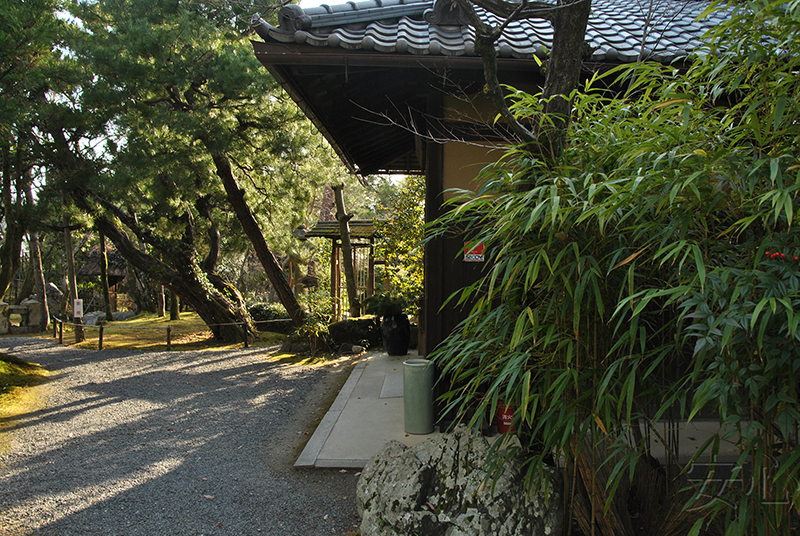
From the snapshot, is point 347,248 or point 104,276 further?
point 104,276

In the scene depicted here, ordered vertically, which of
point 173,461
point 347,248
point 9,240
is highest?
point 9,240

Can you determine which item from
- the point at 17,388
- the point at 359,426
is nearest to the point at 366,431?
the point at 359,426

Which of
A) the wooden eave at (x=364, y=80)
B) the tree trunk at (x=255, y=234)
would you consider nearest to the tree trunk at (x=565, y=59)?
the wooden eave at (x=364, y=80)

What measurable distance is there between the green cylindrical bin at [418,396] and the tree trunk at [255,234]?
5966mm

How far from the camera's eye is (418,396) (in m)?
3.98

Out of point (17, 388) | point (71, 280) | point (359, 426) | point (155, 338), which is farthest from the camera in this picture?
point (155, 338)

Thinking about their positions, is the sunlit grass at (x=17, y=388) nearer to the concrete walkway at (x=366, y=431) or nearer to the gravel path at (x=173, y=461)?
the gravel path at (x=173, y=461)

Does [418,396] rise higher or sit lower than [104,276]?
lower

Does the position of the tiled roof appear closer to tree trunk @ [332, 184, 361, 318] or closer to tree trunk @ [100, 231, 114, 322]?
tree trunk @ [332, 184, 361, 318]

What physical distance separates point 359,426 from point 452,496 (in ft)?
6.96

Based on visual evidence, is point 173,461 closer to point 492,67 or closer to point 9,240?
point 492,67

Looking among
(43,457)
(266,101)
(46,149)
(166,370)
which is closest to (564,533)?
(43,457)

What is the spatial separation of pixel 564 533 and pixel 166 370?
711 cm

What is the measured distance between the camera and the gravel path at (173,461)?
2.92 m
